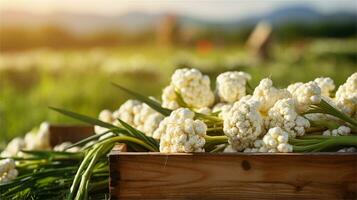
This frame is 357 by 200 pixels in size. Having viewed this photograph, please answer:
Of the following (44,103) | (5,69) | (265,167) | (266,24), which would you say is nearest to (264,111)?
(265,167)

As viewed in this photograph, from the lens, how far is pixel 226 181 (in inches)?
78.7

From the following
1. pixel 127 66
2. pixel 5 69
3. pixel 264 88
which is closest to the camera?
pixel 264 88

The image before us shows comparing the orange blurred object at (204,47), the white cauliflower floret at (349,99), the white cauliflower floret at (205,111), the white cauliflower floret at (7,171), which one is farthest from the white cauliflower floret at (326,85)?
the orange blurred object at (204,47)

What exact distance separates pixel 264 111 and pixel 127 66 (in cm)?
622

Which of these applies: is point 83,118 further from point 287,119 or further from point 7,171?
point 287,119

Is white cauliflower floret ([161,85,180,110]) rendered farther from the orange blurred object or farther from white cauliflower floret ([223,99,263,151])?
the orange blurred object

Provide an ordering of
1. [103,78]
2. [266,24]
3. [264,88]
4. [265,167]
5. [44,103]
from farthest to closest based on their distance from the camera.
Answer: [266,24], [103,78], [44,103], [264,88], [265,167]

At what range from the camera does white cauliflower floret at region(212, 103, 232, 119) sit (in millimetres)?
2213

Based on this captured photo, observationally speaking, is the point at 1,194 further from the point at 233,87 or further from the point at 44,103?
the point at 44,103

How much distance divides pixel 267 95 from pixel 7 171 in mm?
939

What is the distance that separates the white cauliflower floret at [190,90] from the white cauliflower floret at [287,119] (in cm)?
39

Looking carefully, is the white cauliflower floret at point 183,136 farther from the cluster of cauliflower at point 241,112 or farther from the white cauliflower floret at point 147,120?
the white cauliflower floret at point 147,120

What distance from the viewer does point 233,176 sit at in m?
1.99

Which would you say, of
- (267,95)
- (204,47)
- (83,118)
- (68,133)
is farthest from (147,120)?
(204,47)
